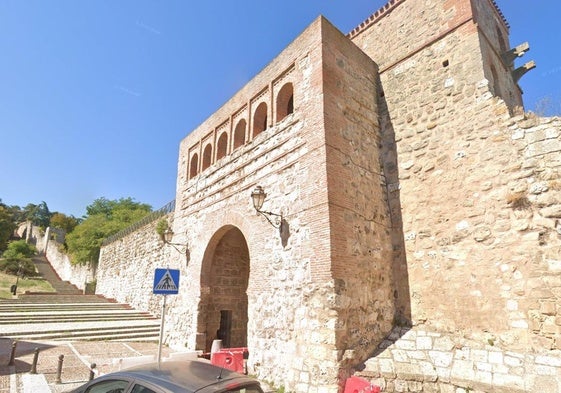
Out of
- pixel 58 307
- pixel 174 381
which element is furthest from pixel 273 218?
pixel 58 307

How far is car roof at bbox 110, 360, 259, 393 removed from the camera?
277cm

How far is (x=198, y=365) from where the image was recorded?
11.3 feet

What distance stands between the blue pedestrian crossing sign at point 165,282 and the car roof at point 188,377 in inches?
115

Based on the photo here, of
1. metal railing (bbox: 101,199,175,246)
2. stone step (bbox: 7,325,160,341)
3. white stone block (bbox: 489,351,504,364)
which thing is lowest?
stone step (bbox: 7,325,160,341)

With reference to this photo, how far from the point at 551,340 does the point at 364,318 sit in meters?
2.79

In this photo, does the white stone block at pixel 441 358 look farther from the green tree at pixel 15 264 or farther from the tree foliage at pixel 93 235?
the green tree at pixel 15 264

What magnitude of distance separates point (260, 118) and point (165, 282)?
5.20 m

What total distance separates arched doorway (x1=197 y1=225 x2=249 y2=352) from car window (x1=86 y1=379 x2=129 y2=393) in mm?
6252

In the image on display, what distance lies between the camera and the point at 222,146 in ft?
36.4

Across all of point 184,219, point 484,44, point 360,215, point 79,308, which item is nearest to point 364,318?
point 360,215

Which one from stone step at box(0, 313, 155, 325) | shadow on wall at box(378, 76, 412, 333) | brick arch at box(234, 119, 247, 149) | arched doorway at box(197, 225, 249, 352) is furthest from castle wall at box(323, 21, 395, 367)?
stone step at box(0, 313, 155, 325)

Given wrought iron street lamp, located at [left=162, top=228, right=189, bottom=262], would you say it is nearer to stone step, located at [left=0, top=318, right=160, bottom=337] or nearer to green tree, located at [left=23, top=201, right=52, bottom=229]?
stone step, located at [left=0, top=318, right=160, bottom=337]

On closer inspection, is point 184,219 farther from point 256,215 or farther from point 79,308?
point 79,308

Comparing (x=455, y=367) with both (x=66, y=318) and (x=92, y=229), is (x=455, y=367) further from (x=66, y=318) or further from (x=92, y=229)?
(x=92, y=229)
